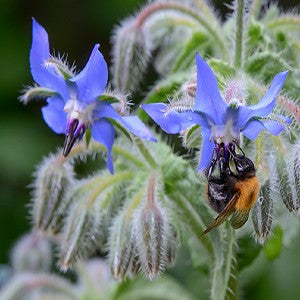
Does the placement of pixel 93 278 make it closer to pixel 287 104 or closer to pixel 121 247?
pixel 121 247

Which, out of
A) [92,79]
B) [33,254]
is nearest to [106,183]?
[92,79]

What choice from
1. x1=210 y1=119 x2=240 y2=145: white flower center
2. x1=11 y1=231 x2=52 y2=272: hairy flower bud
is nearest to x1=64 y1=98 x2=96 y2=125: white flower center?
x1=210 y1=119 x2=240 y2=145: white flower center

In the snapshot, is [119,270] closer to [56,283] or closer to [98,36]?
[56,283]

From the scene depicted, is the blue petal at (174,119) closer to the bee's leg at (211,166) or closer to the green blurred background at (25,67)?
the bee's leg at (211,166)

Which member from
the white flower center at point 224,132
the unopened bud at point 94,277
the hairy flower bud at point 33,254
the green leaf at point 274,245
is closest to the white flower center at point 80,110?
the white flower center at point 224,132

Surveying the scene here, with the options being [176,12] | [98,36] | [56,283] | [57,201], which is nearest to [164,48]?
[176,12]

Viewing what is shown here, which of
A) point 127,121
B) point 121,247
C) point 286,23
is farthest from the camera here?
point 286,23
